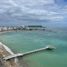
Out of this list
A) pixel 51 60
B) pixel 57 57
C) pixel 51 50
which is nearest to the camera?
pixel 51 60

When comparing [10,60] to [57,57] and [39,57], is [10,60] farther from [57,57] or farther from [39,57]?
[57,57]

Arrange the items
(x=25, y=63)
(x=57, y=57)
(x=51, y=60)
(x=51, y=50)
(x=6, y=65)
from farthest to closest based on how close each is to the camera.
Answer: (x=51, y=50) → (x=57, y=57) → (x=51, y=60) → (x=25, y=63) → (x=6, y=65)

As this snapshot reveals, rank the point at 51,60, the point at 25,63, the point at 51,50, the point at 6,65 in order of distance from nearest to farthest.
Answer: the point at 6,65 → the point at 25,63 → the point at 51,60 → the point at 51,50

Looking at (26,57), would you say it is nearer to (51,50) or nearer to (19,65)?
(19,65)

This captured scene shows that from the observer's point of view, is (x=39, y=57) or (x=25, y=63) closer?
(x=25, y=63)

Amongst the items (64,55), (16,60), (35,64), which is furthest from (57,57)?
(16,60)

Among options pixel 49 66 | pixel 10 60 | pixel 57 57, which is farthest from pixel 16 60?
pixel 57 57

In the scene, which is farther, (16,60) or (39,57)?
(39,57)

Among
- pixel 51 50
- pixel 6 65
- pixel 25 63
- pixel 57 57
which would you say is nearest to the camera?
pixel 6 65
